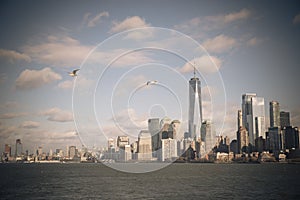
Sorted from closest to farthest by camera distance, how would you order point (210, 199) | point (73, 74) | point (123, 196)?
point (73, 74)
point (210, 199)
point (123, 196)

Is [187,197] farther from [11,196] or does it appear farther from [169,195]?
[11,196]

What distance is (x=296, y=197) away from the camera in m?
69.2

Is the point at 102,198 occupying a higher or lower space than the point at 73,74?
lower

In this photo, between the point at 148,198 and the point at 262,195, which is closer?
the point at 148,198

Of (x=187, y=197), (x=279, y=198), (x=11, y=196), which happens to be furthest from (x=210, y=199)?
(x=11, y=196)

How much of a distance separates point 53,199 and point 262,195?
3906cm

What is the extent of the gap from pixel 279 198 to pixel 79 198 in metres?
36.1

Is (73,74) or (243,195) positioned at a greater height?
(73,74)

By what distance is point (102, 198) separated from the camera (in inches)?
2630

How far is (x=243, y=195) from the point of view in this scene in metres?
71.2

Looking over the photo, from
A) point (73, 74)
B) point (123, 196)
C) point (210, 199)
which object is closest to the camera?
point (73, 74)

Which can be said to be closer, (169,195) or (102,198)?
(102,198)

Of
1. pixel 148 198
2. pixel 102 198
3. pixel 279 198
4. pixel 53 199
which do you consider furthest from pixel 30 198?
pixel 279 198

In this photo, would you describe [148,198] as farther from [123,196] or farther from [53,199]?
[53,199]
